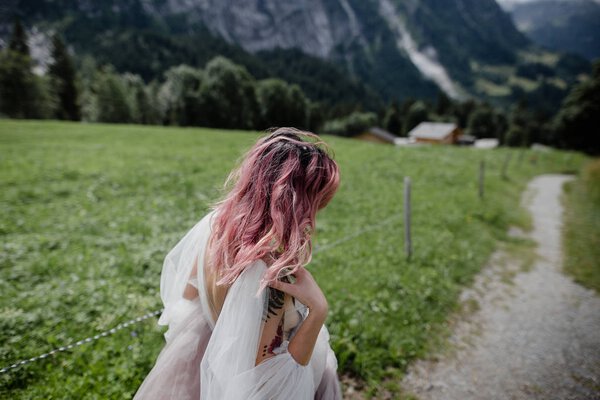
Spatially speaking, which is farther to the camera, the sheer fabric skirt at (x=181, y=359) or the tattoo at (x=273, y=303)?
the sheer fabric skirt at (x=181, y=359)

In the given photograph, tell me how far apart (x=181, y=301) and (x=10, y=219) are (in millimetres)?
9005

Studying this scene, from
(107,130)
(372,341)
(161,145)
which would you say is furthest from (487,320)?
(107,130)

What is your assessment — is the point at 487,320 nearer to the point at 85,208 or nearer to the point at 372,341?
the point at 372,341

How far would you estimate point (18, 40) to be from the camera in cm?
6225

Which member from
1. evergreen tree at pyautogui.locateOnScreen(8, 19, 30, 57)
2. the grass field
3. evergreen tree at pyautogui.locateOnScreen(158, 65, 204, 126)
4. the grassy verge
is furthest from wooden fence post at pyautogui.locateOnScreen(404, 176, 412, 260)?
evergreen tree at pyautogui.locateOnScreen(8, 19, 30, 57)

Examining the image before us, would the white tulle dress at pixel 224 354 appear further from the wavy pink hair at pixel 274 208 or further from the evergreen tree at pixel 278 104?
the evergreen tree at pixel 278 104

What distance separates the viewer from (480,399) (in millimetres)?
4605

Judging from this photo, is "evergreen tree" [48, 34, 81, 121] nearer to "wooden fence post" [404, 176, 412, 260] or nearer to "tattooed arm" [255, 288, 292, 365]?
"wooden fence post" [404, 176, 412, 260]

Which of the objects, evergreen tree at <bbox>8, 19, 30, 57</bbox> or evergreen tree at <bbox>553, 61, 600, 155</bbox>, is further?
evergreen tree at <bbox>8, 19, 30, 57</bbox>

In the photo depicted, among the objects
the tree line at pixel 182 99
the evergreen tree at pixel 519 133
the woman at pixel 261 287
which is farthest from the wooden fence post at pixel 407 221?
the evergreen tree at pixel 519 133

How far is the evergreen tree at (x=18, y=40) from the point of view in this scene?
201 feet

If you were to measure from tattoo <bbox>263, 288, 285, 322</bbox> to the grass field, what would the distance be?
140 centimetres

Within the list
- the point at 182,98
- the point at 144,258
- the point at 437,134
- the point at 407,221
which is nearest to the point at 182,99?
the point at 182,98

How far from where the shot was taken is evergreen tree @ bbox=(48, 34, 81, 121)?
A: 192 feet
